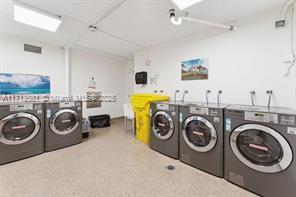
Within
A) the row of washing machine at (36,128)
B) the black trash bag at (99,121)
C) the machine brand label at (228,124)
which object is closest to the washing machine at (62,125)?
the row of washing machine at (36,128)

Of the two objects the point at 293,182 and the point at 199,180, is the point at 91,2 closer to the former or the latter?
the point at 199,180

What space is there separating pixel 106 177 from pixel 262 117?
2.15m

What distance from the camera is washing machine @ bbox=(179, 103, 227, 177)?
192 centimetres

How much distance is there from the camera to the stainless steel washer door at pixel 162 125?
250 cm

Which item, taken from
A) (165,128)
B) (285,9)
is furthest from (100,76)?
(285,9)

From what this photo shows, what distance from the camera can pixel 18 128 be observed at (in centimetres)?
235

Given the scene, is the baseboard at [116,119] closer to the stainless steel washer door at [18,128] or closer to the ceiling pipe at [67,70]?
the ceiling pipe at [67,70]

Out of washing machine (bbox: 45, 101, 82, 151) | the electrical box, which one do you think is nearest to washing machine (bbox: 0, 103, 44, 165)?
washing machine (bbox: 45, 101, 82, 151)

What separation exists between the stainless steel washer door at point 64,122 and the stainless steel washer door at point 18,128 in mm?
261

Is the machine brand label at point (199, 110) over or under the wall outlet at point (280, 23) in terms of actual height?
under

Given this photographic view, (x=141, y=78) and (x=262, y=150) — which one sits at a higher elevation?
(x=141, y=78)

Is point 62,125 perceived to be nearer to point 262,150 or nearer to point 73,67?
point 73,67

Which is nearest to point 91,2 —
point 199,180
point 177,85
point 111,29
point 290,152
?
point 111,29

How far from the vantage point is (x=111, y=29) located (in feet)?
9.22
